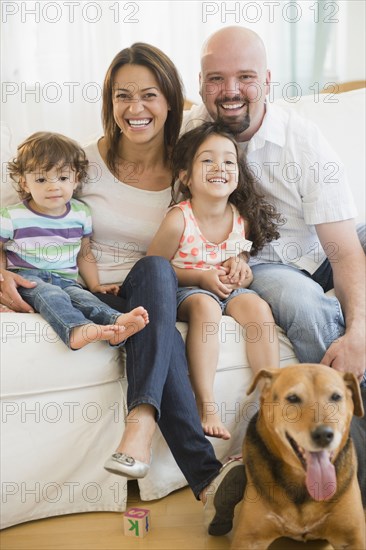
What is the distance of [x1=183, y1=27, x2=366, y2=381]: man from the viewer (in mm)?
2092

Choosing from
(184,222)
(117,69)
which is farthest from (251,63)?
(184,222)

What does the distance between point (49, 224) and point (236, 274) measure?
518 mm

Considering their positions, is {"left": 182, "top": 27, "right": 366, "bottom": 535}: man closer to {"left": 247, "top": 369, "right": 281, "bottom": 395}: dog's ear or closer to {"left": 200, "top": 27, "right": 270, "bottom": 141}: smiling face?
{"left": 200, "top": 27, "right": 270, "bottom": 141}: smiling face

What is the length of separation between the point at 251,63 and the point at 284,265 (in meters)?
0.59

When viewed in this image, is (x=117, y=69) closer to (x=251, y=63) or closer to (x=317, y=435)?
(x=251, y=63)

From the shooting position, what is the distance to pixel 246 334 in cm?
193

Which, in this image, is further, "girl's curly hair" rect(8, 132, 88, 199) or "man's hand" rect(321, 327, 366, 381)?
"girl's curly hair" rect(8, 132, 88, 199)

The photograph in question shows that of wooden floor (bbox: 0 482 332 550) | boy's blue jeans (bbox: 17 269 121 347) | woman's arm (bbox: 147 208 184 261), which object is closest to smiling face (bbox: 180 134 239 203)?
woman's arm (bbox: 147 208 184 261)

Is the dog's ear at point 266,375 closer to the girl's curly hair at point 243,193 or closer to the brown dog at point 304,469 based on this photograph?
the brown dog at point 304,469

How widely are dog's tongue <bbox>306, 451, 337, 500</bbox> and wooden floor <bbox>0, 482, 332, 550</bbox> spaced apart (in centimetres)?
23

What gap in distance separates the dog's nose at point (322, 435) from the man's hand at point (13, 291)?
800 mm

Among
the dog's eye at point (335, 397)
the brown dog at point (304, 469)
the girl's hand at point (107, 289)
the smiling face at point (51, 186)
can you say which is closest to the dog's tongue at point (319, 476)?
the brown dog at point (304, 469)

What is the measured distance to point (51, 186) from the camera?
2012 mm

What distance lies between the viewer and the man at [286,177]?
2092 mm
